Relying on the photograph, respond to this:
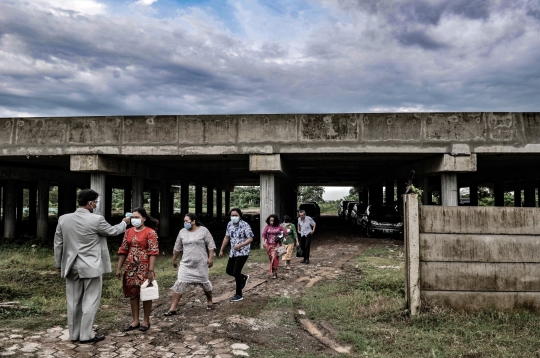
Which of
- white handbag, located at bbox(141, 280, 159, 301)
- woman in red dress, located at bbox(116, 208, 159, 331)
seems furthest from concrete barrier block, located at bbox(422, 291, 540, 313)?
woman in red dress, located at bbox(116, 208, 159, 331)

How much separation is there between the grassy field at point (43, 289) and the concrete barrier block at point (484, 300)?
4.82 metres

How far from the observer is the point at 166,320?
19.7 feet

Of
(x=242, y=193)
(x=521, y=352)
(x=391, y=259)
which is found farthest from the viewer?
(x=242, y=193)

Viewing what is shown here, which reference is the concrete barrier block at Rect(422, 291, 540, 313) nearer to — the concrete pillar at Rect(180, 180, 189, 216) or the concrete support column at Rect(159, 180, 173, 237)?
the concrete support column at Rect(159, 180, 173, 237)

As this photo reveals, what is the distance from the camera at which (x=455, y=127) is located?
13250mm

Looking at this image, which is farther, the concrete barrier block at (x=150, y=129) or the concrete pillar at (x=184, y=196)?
the concrete pillar at (x=184, y=196)

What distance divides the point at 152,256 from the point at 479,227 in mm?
4683

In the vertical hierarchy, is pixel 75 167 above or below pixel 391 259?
above

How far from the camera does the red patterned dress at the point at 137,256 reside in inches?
209

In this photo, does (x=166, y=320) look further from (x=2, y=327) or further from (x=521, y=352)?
(x=521, y=352)

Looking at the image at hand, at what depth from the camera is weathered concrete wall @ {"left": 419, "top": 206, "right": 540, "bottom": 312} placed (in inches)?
231

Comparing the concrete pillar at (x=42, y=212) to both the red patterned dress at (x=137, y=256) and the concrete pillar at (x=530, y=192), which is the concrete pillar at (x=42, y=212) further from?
the concrete pillar at (x=530, y=192)

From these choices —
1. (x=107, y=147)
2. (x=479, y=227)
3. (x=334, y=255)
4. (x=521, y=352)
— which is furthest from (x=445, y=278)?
(x=107, y=147)

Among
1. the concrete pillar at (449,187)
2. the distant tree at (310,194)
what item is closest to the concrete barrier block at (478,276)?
the concrete pillar at (449,187)
